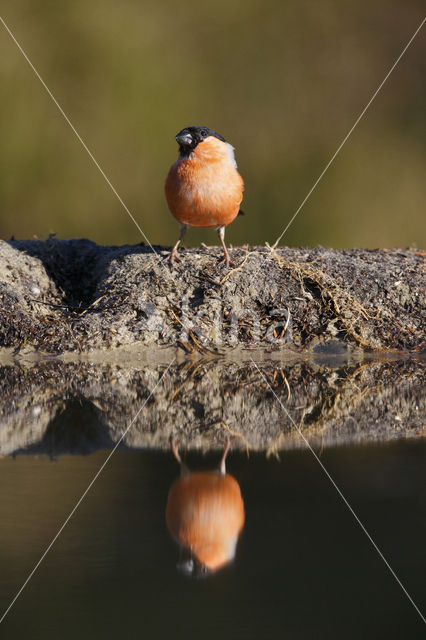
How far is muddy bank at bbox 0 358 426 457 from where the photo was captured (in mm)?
3193

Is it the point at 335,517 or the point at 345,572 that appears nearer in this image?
the point at 345,572

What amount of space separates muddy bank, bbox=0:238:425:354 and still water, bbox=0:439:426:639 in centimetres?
263

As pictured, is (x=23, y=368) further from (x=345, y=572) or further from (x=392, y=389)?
(x=345, y=572)

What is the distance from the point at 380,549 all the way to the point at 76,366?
3093 mm

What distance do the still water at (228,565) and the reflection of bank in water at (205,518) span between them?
30 mm

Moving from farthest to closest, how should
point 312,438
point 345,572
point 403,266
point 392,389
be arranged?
point 403,266 < point 392,389 < point 312,438 < point 345,572

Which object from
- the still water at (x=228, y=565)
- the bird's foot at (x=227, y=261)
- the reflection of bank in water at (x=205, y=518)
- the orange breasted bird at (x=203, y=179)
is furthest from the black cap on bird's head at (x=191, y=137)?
the reflection of bank in water at (x=205, y=518)

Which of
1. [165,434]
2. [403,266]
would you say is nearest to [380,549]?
[165,434]

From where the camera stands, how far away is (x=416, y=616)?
68.0 inches

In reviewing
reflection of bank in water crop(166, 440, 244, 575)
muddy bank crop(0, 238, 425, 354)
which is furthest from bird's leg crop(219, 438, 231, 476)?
muddy bank crop(0, 238, 425, 354)

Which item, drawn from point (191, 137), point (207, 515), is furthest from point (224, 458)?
point (191, 137)

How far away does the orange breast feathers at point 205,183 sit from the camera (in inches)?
219

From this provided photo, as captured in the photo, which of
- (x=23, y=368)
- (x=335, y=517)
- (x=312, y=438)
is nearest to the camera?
A: (x=335, y=517)

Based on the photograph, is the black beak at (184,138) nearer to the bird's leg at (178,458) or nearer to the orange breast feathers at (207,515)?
the bird's leg at (178,458)
